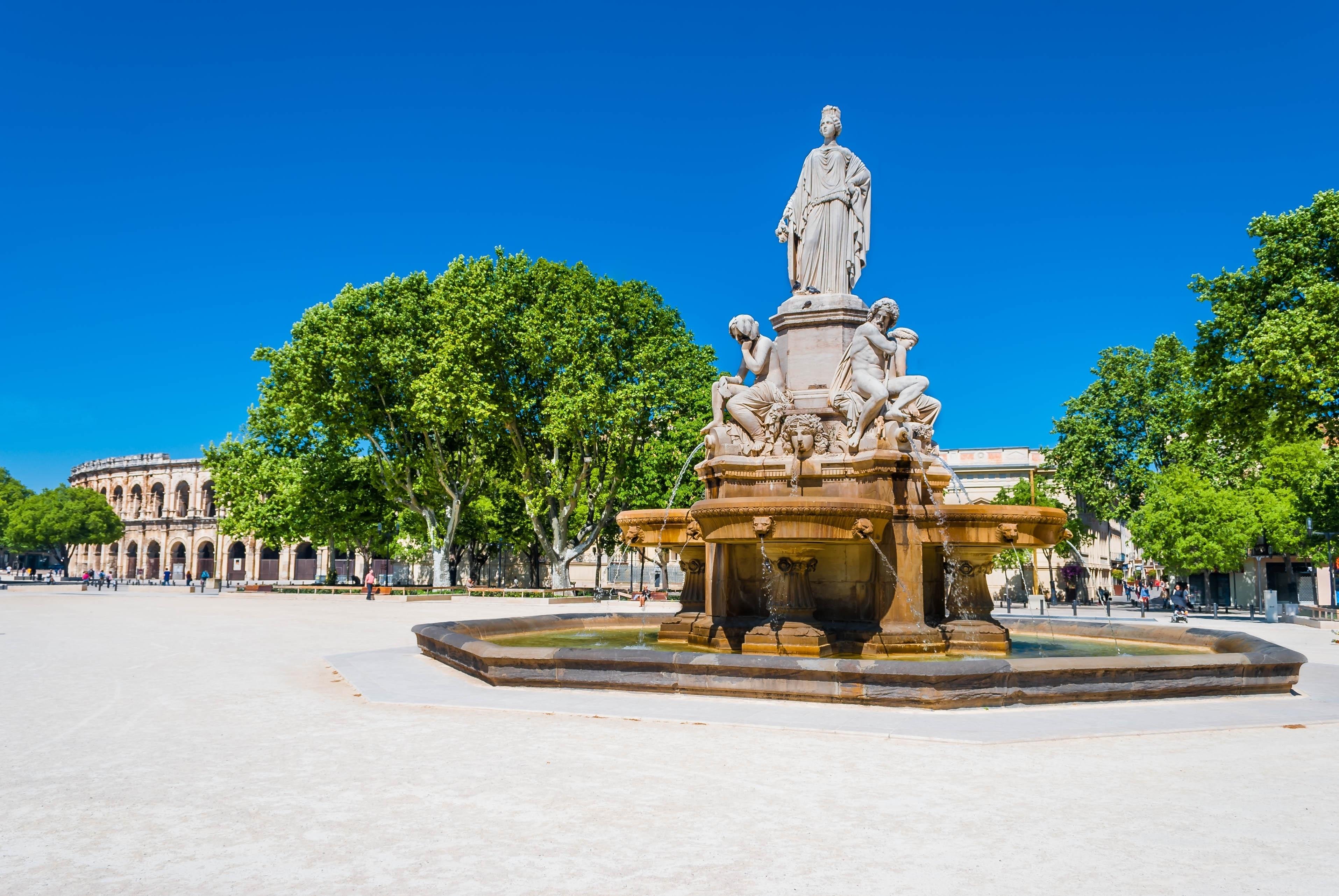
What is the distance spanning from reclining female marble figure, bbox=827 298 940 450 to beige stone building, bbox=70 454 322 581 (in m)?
82.5

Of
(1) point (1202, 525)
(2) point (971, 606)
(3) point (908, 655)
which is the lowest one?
(3) point (908, 655)

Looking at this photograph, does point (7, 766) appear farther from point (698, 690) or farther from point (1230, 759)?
point (1230, 759)

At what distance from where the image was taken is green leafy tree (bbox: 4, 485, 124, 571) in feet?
279

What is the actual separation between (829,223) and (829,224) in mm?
30

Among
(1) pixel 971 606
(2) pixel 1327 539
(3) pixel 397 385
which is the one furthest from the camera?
(3) pixel 397 385

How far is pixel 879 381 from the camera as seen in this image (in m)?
12.6

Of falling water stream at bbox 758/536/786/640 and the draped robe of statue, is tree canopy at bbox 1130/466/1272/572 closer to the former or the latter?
the draped robe of statue

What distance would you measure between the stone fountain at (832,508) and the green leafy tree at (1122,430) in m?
43.6

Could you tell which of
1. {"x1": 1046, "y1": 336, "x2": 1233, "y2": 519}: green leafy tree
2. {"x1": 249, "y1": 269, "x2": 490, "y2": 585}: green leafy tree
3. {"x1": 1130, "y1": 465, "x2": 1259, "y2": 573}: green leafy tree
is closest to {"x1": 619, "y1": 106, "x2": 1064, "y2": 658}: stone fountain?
{"x1": 249, "y1": 269, "x2": 490, "y2": 585}: green leafy tree

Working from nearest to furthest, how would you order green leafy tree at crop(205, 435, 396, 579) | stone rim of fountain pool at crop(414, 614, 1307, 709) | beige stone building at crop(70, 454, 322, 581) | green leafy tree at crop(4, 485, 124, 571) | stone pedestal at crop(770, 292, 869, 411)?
stone rim of fountain pool at crop(414, 614, 1307, 709), stone pedestal at crop(770, 292, 869, 411), green leafy tree at crop(205, 435, 396, 579), green leafy tree at crop(4, 485, 124, 571), beige stone building at crop(70, 454, 322, 581)

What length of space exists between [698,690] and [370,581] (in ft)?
117

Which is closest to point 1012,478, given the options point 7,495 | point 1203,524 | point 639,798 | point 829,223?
point 1203,524

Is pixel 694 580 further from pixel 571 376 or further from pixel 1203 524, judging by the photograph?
pixel 1203 524

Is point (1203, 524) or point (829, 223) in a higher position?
point (829, 223)
